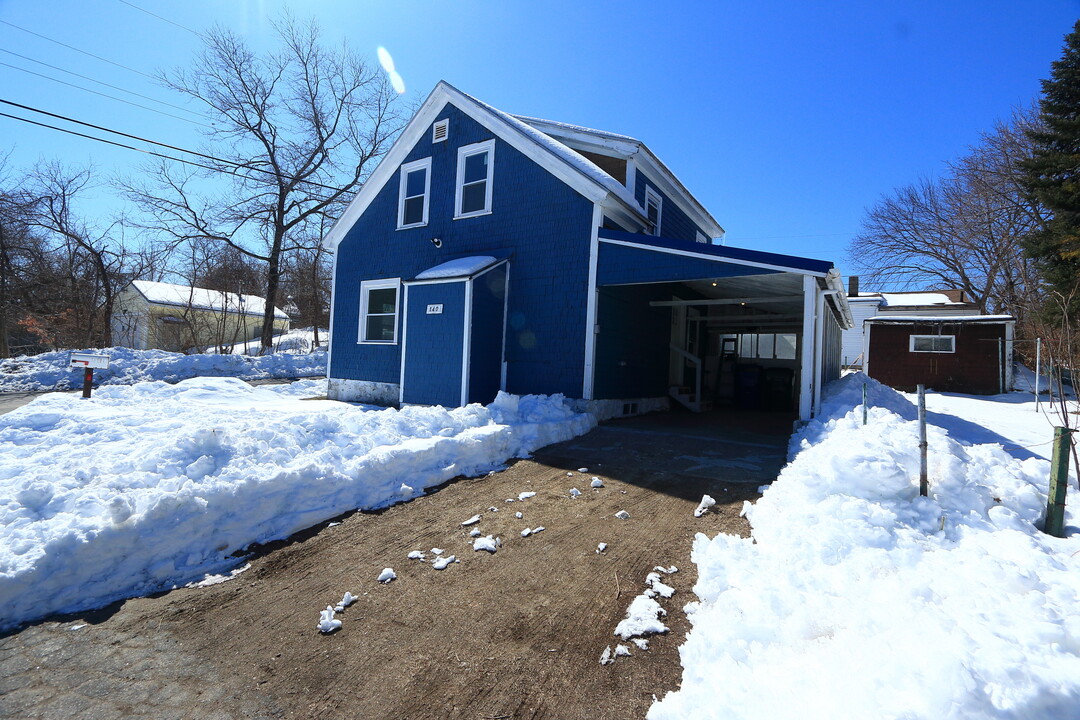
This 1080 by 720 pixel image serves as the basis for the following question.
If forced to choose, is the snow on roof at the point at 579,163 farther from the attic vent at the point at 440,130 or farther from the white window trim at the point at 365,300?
the white window trim at the point at 365,300

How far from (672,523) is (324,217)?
25.2m

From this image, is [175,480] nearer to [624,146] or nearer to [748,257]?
[748,257]

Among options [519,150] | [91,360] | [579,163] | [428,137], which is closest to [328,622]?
[91,360]

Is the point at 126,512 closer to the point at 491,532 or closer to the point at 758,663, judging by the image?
the point at 491,532

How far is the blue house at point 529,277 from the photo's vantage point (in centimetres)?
902

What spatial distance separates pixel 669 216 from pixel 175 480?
12669mm

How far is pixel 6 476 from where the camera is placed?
161 inches

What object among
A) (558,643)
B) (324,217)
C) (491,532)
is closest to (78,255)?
(324,217)

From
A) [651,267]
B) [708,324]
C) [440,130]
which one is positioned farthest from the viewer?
[708,324]

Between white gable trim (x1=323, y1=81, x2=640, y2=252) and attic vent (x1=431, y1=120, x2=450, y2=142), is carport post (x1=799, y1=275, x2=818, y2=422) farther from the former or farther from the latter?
attic vent (x1=431, y1=120, x2=450, y2=142)

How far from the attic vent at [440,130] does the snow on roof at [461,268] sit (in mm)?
3346

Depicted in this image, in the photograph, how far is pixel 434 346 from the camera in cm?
970

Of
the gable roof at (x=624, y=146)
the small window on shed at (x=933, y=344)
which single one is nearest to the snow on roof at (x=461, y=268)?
the gable roof at (x=624, y=146)

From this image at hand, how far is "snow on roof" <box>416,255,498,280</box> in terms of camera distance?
9273 millimetres
